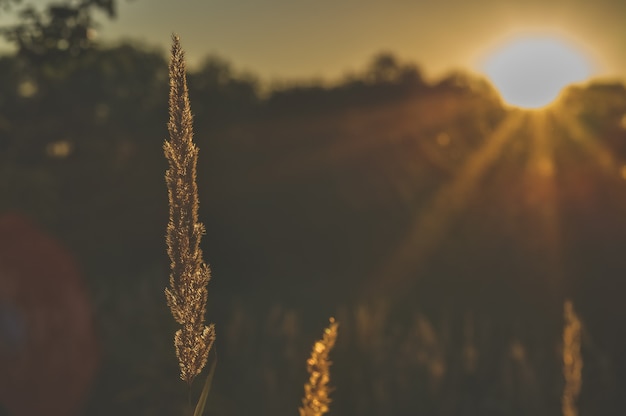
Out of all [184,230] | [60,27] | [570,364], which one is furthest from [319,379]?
[60,27]

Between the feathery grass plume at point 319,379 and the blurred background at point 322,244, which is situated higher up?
the blurred background at point 322,244

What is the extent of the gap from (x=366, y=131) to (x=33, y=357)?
16595mm

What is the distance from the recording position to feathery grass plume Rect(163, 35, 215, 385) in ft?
5.47

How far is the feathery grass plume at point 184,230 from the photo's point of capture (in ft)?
5.47

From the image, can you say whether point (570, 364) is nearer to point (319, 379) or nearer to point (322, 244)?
point (319, 379)

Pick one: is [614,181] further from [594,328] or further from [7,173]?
[7,173]

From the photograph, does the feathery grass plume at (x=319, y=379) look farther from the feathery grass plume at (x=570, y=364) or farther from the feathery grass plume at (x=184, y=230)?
the feathery grass plume at (x=570, y=364)

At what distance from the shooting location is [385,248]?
1786cm

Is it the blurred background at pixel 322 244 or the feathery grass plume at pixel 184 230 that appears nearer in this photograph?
the feathery grass plume at pixel 184 230

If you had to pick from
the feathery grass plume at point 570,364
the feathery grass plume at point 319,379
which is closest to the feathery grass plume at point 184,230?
the feathery grass plume at point 319,379

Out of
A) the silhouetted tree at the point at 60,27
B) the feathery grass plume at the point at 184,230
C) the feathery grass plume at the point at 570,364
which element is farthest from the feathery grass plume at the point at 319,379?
the silhouetted tree at the point at 60,27

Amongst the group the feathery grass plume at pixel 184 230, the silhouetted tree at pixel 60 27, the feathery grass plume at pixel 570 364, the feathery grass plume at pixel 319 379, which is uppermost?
the silhouetted tree at pixel 60 27

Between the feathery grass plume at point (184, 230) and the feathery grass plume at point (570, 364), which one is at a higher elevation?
the feathery grass plume at point (570, 364)

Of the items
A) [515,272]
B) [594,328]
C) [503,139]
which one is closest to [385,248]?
[503,139]
